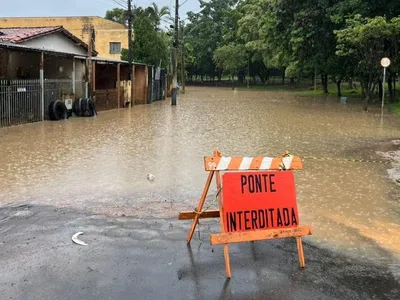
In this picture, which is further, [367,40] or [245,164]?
[367,40]

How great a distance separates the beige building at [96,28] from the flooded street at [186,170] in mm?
27798

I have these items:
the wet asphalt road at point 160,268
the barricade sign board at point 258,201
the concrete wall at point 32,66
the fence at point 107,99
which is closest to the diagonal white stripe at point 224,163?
the barricade sign board at point 258,201

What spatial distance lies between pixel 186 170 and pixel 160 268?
15.9 feet

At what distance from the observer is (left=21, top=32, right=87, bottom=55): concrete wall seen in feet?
78.2

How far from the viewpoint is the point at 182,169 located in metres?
9.46

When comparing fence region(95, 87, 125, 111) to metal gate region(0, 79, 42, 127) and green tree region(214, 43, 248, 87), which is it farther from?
green tree region(214, 43, 248, 87)

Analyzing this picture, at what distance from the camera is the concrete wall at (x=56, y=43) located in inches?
938

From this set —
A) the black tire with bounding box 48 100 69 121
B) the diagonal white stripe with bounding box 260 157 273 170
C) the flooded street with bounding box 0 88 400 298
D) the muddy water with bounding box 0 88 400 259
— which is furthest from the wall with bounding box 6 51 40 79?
the diagonal white stripe with bounding box 260 157 273 170

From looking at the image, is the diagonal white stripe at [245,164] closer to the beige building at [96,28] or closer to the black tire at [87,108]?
the black tire at [87,108]

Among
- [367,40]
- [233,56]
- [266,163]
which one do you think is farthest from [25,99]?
[233,56]

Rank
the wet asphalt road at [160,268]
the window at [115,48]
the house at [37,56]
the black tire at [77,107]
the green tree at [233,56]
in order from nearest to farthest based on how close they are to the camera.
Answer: the wet asphalt road at [160,268] < the black tire at [77,107] < the house at [37,56] < the window at [115,48] < the green tree at [233,56]

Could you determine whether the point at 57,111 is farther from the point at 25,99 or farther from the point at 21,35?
the point at 21,35

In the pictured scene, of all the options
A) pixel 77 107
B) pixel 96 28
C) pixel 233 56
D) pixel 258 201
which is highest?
pixel 96 28

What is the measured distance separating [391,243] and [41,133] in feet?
38.1
